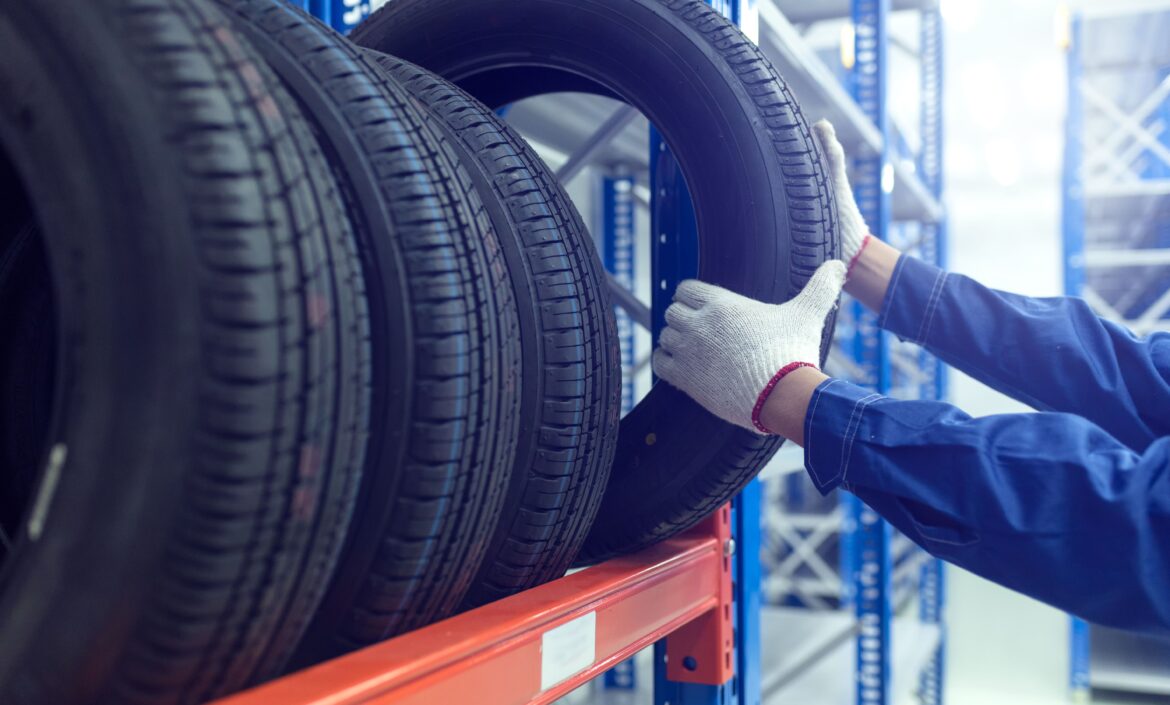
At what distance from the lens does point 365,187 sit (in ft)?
2.11

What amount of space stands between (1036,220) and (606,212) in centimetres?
435

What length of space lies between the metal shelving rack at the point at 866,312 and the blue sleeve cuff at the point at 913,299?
482mm

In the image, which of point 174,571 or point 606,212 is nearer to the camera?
point 174,571

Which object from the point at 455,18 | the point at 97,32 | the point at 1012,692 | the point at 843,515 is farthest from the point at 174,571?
the point at 1012,692

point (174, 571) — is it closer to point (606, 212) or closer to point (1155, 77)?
point (606, 212)

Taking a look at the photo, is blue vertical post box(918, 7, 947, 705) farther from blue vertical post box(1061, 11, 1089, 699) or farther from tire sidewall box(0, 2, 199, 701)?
tire sidewall box(0, 2, 199, 701)

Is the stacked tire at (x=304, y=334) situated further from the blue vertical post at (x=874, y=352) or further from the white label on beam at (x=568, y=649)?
the blue vertical post at (x=874, y=352)

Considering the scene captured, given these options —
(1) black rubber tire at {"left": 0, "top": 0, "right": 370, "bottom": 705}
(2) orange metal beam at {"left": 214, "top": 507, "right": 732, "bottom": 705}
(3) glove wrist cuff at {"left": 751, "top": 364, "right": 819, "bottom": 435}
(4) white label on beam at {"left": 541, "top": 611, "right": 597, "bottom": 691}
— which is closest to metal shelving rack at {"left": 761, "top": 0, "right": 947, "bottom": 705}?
(3) glove wrist cuff at {"left": 751, "top": 364, "right": 819, "bottom": 435}

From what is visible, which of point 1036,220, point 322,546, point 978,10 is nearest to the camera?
point 322,546

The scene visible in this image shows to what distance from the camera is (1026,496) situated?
0.83 metres

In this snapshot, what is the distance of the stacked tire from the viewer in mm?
461

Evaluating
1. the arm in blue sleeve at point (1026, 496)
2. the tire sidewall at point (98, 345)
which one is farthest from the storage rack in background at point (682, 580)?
the arm in blue sleeve at point (1026, 496)

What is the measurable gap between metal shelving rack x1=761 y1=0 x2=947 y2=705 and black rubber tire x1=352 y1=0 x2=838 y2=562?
1.95ft

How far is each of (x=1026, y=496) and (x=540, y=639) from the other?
1.49ft
